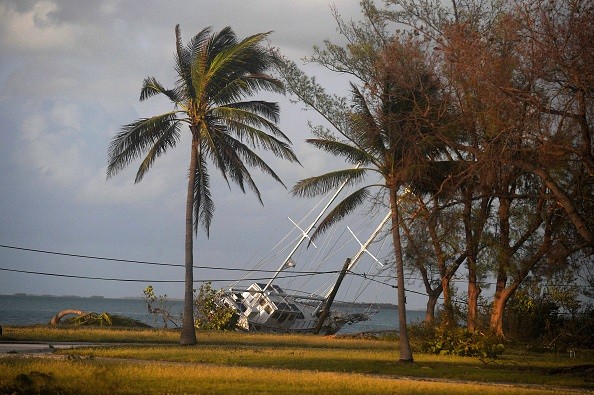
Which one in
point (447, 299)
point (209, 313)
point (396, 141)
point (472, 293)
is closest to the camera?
point (396, 141)

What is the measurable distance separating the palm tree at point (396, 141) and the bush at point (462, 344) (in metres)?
3.29

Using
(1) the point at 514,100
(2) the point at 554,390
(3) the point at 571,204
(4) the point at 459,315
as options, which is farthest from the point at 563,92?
(4) the point at 459,315

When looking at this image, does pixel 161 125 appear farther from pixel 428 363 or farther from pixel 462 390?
pixel 462 390

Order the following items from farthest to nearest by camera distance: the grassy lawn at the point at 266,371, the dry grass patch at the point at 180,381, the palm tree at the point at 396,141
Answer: the palm tree at the point at 396,141, the grassy lawn at the point at 266,371, the dry grass patch at the point at 180,381

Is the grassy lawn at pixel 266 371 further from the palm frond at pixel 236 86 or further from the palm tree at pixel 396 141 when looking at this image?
the palm frond at pixel 236 86

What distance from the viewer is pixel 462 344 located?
25.3 meters

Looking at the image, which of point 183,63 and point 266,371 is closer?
point 266,371

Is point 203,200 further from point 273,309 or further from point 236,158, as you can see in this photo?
point 273,309

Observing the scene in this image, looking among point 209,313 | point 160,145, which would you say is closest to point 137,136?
point 160,145

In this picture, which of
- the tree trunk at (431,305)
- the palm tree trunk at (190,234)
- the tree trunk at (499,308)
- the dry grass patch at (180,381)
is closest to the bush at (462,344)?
the tree trunk at (499,308)

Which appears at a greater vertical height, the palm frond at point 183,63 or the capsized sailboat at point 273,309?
the palm frond at point 183,63

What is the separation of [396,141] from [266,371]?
8909 millimetres

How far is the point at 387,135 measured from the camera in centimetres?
2353

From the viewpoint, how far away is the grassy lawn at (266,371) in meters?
13.8
